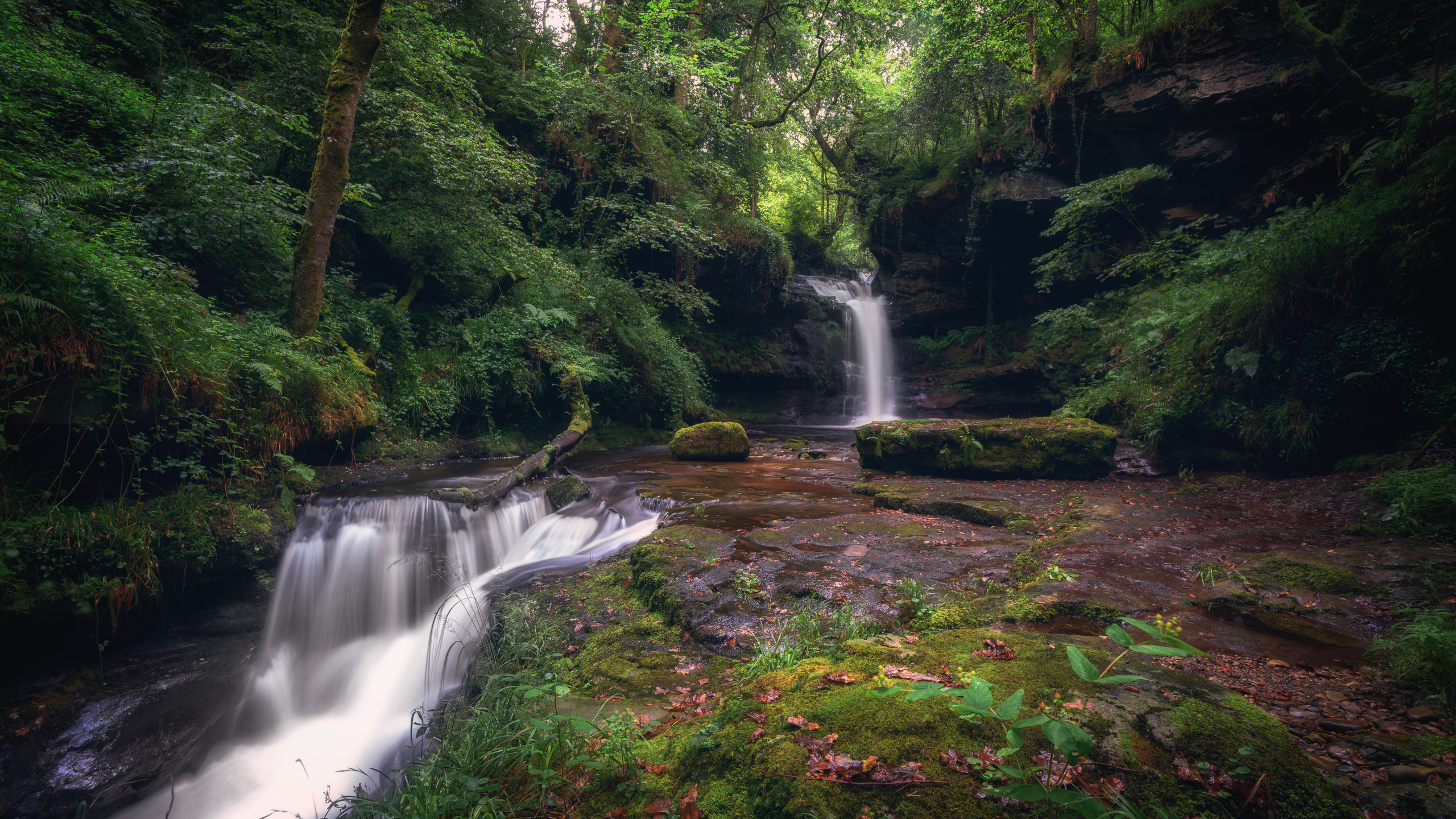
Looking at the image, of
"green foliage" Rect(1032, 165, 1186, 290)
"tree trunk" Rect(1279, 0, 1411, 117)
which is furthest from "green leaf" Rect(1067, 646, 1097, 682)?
"green foliage" Rect(1032, 165, 1186, 290)

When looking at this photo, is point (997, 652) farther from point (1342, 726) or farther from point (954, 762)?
point (1342, 726)

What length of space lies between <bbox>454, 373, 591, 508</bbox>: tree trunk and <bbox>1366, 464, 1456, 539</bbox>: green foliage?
33.2ft

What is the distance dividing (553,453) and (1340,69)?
14513 millimetres

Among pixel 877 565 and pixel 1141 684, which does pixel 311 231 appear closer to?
pixel 877 565

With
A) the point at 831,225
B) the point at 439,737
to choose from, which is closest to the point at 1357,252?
the point at 439,737

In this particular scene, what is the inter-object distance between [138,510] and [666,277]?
14.3m

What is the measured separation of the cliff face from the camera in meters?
11.7

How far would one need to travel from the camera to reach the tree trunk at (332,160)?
26.0 feet

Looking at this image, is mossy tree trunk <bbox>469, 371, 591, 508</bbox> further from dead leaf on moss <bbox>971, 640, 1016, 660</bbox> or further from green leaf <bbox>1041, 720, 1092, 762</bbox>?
green leaf <bbox>1041, 720, 1092, 762</bbox>

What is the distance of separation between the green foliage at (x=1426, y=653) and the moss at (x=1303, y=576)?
45.8 inches

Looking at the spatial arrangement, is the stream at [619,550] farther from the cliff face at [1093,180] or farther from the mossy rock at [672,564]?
the cliff face at [1093,180]

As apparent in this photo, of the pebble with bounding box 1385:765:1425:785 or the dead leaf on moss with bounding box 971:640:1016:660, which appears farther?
the dead leaf on moss with bounding box 971:640:1016:660

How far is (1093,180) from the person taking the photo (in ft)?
52.5

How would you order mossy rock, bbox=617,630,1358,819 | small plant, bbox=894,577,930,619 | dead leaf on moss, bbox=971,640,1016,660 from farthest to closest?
1. small plant, bbox=894,577,930,619
2. dead leaf on moss, bbox=971,640,1016,660
3. mossy rock, bbox=617,630,1358,819
